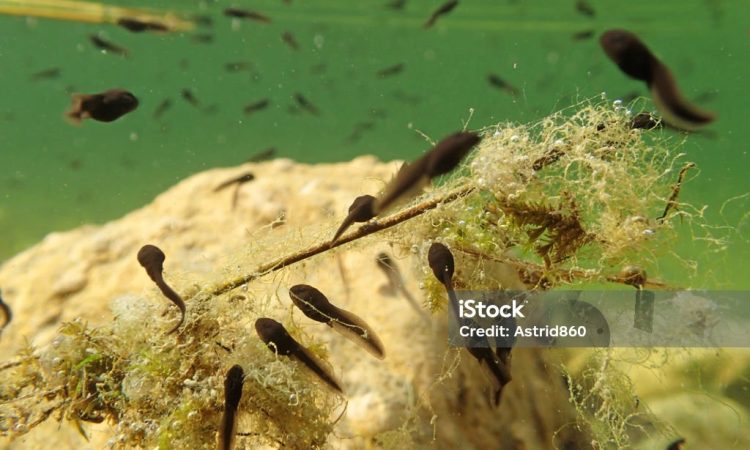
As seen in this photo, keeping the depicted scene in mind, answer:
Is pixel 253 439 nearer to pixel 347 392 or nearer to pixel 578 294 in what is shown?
pixel 347 392

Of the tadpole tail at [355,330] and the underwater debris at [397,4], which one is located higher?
the tadpole tail at [355,330]

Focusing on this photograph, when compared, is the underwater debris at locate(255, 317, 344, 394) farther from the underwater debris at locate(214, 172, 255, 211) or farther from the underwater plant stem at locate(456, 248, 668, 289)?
the underwater debris at locate(214, 172, 255, 211)

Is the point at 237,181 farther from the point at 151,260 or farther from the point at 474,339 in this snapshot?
the point at 474,339

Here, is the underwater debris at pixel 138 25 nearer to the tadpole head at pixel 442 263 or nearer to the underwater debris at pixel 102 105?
the underwater debris at pixel 102 105

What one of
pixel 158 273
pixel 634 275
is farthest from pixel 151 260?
pixel 634 275

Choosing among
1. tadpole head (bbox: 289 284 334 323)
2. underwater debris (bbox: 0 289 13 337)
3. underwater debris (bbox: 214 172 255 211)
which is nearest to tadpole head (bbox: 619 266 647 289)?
tadpole head (bbox: 289 284 334 323)

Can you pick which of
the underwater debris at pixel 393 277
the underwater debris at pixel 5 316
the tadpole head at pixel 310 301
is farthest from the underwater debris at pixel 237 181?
the tadpole head at pixel 310 301
